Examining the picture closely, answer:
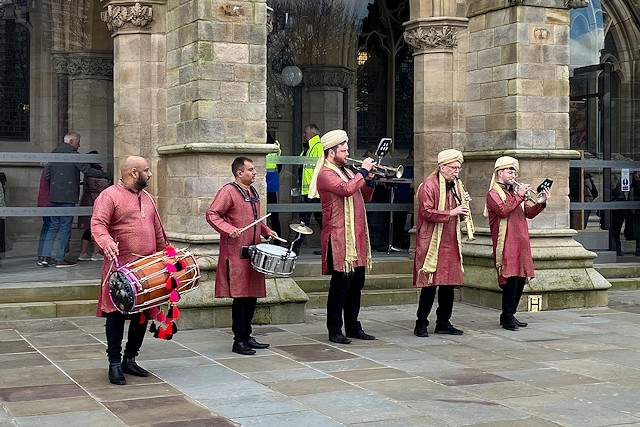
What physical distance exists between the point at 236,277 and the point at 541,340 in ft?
10.1

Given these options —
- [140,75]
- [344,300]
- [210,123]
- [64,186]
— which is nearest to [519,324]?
[344,300]

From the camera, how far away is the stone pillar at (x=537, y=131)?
12398 millimetres

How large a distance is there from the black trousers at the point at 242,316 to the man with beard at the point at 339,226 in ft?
2.94

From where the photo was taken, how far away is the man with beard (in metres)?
9.74

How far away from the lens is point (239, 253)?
921 cm

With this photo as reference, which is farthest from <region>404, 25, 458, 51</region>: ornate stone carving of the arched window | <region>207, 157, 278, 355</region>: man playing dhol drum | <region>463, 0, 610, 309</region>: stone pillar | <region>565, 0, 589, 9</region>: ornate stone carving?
the arched window

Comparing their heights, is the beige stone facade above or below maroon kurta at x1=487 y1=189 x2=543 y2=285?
above

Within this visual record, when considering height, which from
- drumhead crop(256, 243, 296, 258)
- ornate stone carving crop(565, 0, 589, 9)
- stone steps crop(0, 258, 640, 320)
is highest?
ornate stone carving crop(565, 0, 589, 9)

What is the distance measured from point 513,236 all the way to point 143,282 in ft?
14.8

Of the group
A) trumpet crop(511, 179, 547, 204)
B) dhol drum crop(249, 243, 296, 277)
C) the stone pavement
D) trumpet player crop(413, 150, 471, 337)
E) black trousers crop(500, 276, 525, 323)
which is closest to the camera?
the stone pavement

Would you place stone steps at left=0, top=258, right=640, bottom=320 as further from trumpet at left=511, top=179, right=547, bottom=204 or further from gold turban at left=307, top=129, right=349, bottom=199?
trumpet at left=511, top=179, right=547, bottom=204

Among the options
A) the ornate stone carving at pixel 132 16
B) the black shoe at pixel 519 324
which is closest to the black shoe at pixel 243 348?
the black shoe at pixel 519 324

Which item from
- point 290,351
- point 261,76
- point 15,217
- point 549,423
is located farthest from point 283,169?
point 549,423

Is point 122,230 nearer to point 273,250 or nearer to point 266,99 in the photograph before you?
point 273,250
